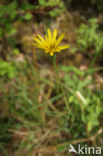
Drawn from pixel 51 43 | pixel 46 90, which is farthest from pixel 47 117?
pixel 51 43

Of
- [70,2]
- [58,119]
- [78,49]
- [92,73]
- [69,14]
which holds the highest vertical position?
[70,2]

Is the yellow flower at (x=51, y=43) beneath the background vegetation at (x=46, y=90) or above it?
above

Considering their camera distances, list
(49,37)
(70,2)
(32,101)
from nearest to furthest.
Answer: (49,37) < (32,101) < (70,2)

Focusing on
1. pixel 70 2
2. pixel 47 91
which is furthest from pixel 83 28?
pixel 47 91

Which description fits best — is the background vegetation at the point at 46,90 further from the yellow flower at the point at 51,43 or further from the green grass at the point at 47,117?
the yellow flower at the point at 51,43

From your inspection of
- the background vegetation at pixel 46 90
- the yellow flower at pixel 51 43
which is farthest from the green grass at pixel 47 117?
the yellow flower at pixel 51 43

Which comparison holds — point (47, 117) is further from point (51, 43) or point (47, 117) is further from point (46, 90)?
point (51, 43)

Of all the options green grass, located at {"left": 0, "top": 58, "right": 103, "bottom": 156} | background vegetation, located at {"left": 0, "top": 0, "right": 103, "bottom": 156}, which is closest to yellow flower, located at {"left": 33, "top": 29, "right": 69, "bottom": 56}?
background vegetation, located at {"left": 0, "top": 0, "right": 103, "bottom": 156}

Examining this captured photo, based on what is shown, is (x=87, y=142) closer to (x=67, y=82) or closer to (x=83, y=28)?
(x=67, y=82)
